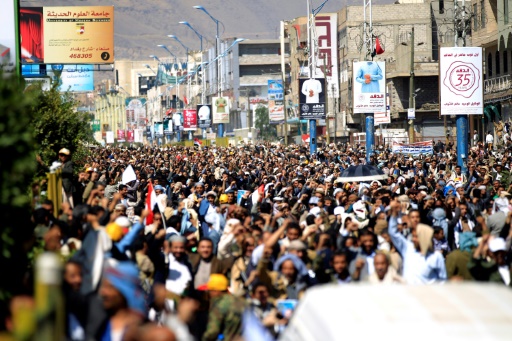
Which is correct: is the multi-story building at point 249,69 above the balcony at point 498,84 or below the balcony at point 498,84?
above

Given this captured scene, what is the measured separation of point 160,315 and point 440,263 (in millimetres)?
3204

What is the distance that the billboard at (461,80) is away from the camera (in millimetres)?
33156

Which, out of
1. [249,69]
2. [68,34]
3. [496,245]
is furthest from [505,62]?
[249,69]

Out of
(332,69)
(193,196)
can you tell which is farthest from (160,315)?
(332,69)

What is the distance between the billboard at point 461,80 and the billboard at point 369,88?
15429 millimetres

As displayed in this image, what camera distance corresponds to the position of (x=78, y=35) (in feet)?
188

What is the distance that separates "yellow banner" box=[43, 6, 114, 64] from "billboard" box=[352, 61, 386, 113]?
12.9 metres

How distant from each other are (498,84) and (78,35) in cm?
1921

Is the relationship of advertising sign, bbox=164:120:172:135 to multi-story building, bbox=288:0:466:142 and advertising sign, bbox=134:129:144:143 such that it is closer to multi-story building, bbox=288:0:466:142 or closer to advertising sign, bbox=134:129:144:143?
multi-story building, bbox=288:0:466:142

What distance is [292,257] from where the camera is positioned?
34.0 feet

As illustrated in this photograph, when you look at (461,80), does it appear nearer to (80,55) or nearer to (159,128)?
(80,55)

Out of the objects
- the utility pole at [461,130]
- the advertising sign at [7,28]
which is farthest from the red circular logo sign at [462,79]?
the advertising sign at [7,28]

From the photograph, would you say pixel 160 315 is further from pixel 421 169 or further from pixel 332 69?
pixel 332 69

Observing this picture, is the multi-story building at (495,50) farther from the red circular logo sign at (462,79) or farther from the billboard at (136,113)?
the billboard at (136,113)
